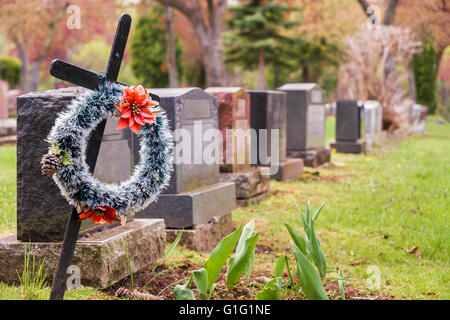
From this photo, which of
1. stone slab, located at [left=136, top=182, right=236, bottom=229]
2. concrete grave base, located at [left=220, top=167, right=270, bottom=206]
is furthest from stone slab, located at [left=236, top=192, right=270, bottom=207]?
stone slab, located at [left=136, top=182, right=236, bottom=229]

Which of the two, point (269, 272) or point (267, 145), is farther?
point (267, 145)

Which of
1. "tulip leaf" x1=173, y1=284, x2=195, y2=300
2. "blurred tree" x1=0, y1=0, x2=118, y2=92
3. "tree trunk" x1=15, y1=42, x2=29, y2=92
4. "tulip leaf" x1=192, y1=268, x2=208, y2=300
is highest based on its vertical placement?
"blurred tree" x1=0, y1=0, x2=118, y2=92

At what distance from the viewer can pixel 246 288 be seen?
137 inches

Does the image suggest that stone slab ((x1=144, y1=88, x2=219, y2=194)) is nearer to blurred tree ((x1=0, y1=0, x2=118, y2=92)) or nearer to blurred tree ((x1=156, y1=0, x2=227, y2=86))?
blurred tree ((x1=0, y1=0, x2=118, y2=92))

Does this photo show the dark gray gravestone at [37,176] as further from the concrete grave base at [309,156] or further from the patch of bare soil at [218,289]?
the concrete grave base at [309,156]

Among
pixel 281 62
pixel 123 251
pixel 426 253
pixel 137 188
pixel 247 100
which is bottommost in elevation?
Answer: pixel 426 253

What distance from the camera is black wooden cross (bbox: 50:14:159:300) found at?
9.22 ft

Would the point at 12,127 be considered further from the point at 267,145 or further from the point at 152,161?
the point at 152,161

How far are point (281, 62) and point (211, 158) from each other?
28.7 m

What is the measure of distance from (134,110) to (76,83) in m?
0.33

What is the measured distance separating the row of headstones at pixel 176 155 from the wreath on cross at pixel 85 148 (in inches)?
21.1

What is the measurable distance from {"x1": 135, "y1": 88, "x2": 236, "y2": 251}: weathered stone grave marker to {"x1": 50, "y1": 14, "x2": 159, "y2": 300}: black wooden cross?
5.79 ft

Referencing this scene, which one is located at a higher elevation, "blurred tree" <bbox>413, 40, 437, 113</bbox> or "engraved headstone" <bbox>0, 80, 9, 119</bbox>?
"blurred tree" <bbox>413, 40, 437, 113</bbox>
